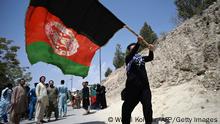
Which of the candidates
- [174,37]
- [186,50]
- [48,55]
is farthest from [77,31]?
[174,37]

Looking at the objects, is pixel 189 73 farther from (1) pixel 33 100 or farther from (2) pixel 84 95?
(1) pixel 33 100

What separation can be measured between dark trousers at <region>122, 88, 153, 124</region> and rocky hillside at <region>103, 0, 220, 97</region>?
4222 millimetres

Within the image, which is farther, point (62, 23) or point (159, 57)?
point (159, 57)

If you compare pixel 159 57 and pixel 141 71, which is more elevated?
pixel 159 57

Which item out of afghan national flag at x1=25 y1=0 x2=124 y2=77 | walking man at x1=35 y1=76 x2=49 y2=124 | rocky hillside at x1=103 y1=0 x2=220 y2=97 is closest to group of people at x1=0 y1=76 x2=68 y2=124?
walking man at x1=35 y1=76 x2=49 y2=124

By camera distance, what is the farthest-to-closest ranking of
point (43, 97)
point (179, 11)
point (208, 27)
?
point (179, 11) → point (208, 27) → point (43, 97)

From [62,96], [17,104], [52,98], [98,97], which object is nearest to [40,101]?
[17,104]

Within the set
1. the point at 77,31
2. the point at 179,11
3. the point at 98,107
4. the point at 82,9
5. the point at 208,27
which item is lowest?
the point at 98,107

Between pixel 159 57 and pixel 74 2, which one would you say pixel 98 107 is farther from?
pixel 74 2

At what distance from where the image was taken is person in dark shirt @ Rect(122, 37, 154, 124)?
6031mm

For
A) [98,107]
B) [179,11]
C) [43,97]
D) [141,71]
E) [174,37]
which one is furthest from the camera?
[179,11]

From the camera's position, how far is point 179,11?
46188 millimetres

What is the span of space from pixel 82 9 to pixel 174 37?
37.4ft

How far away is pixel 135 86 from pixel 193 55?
8.18 meters
